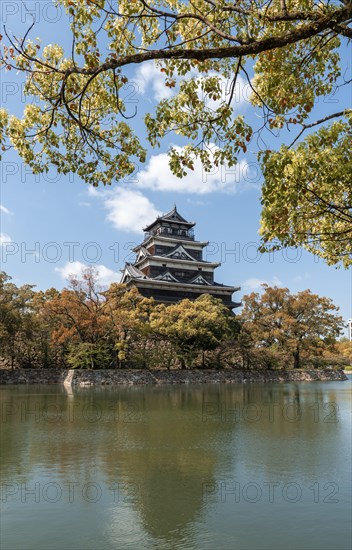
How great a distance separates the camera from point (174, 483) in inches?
267

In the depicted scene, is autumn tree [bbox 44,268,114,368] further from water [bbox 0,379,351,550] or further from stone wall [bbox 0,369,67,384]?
water [bbox 0,379,351,550]

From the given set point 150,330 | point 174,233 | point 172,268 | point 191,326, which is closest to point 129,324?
point 150,330

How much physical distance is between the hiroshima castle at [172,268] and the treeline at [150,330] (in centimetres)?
472

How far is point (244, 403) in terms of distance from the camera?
17250 millimetres

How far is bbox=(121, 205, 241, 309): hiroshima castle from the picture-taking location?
36.8m

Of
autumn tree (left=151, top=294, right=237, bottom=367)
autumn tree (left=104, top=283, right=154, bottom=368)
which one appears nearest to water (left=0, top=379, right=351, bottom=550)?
autumn tree (left=104, top=283, right=154, bottom=368)

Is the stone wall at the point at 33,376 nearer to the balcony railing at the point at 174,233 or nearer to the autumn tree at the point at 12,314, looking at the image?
the autumn tree at the point at 12,314

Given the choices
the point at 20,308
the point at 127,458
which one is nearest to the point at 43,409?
the point at 127,458

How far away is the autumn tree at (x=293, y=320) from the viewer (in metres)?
34.2

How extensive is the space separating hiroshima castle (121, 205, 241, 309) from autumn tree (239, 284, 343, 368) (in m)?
4.37

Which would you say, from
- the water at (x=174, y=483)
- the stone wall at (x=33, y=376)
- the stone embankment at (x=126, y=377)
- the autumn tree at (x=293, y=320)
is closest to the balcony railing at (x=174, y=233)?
the autumn tree at (x=293, y=320)

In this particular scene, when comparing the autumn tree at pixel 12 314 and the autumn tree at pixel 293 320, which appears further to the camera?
the autumn tree at pixel 293 320

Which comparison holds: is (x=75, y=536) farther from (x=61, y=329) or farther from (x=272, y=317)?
(x=272, y=317)

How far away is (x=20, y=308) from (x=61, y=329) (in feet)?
10.1
